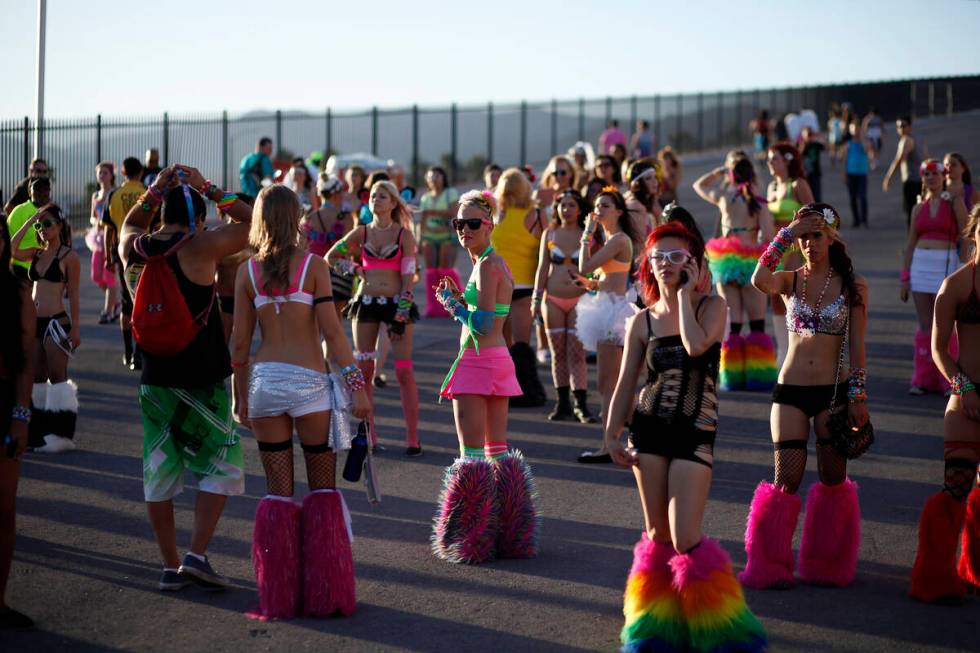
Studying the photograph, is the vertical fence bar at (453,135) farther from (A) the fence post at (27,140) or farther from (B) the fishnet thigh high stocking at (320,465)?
(B) the fishnet thigh high stocking at (320,465)

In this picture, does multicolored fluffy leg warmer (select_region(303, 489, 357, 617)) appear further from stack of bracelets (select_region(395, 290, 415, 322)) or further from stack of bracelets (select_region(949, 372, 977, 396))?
stack of bracelets (select_region(395, 290, 415, 322))

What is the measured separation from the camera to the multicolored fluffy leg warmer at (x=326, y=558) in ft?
20.0

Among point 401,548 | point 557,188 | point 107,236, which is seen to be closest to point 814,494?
point 401,548

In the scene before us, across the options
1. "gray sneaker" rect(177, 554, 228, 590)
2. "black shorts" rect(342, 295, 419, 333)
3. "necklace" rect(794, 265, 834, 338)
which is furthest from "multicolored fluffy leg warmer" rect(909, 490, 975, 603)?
"black shorts" rect(342, 295, 419, 333)

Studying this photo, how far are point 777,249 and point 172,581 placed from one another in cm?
371

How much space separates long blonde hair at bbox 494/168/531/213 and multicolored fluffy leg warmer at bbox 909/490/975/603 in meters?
5.68

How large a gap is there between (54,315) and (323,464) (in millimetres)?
4413

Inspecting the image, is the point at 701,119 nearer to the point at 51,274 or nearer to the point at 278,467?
the point at 51,274

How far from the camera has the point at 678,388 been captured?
582 cm

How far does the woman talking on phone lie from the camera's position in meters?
7.16

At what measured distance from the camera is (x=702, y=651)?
5512 mm

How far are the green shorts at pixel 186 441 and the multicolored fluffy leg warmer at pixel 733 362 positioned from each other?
22.5 ft

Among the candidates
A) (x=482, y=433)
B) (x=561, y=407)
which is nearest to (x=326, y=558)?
(x=482, y=433)

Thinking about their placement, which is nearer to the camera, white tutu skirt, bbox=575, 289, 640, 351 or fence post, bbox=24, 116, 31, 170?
white tutu skirt, bbox=575, 289, 640, 351
